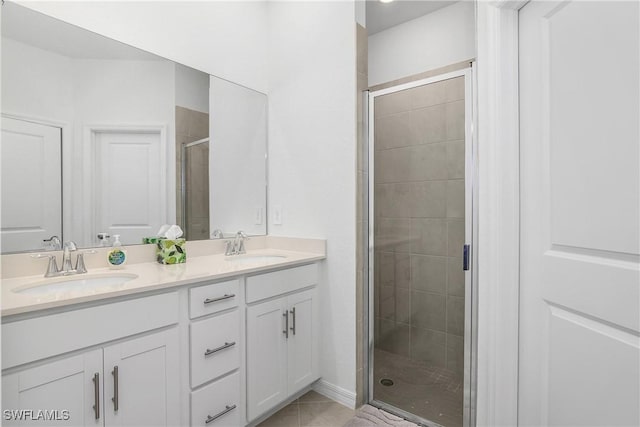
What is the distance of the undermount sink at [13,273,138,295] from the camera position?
1306mm

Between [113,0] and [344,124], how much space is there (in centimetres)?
136

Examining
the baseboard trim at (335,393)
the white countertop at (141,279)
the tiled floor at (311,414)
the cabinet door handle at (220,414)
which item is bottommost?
the tiled floor at (311,414)

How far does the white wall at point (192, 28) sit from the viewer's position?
5.32ft

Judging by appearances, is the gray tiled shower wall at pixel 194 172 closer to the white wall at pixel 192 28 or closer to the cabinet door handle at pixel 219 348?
the white wall at pixel 192 28

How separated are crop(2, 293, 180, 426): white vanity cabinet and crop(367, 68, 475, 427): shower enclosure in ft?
3.84

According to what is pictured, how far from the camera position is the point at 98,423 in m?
1.13

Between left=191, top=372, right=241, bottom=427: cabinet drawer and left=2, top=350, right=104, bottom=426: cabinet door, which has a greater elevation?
left=2, top=350, right=104, bottom=426: cabinet door

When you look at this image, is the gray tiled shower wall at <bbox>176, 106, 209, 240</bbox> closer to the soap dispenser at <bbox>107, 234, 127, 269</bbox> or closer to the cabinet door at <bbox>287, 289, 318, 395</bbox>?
the soap dispenser at <bbox>107, 234, 127, 269</bbox>

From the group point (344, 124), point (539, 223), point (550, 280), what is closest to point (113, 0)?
point (344, 124)

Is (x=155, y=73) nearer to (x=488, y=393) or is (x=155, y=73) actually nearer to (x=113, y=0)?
(x=113, y=0)

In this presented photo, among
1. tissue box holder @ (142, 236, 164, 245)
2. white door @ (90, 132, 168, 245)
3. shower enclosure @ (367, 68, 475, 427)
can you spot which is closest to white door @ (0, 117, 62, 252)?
white door @ (90, 132, 168, 245)

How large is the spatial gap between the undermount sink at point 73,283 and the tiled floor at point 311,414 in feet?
3.53

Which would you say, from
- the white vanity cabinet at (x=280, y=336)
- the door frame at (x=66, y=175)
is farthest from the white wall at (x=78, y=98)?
the white vanity cabinet at (x=280, y=336)

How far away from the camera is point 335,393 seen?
2.00m
